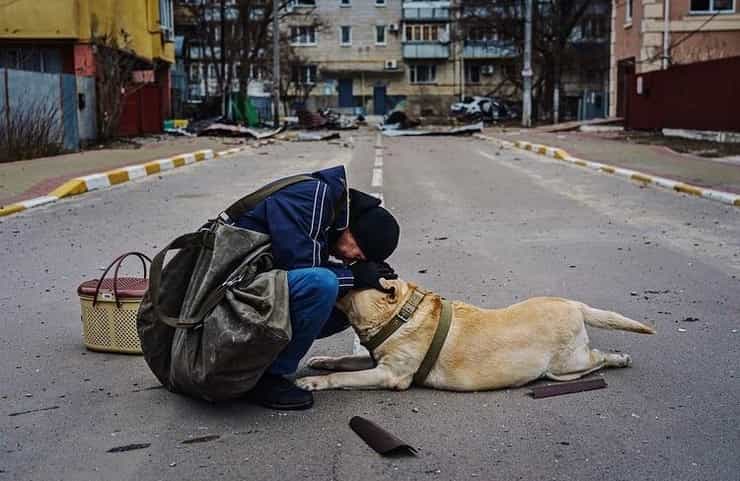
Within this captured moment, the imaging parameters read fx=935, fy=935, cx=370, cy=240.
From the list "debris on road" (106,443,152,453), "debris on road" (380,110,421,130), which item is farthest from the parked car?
"debris on road" (106,443,152,453)

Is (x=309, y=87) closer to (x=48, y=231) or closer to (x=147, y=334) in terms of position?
(x=48, y=231)

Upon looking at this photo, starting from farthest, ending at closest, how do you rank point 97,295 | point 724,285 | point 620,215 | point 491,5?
point 491,5 → point 620,215 → point 724,285 → point 97,295

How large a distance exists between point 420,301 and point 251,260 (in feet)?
2.91

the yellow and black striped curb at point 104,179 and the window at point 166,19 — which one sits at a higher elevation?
the window at point 166,19

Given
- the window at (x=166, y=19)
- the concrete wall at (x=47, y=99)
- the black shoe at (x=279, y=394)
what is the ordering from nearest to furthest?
1. the black shoe at (x=279, y=394)
2. the concrete wall at (x=47, y=99)
3. the window at (x=166, y=19)

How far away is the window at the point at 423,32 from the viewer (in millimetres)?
79250

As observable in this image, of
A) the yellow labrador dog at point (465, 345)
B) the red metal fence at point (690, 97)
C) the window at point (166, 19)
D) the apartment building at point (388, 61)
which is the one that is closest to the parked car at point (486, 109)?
the apartment building at point (388, 61)

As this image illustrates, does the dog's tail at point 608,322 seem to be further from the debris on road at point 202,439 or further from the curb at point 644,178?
the curb at point 644,178

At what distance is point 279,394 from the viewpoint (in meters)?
4.27

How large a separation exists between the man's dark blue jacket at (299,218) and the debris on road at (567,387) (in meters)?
1.22

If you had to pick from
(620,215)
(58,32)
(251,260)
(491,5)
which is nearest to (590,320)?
(251,260)

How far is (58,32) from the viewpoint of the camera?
2709cm

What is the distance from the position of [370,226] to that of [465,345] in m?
0.75

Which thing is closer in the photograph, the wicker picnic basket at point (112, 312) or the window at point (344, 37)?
the wicker picnic basket at point (112, 312)
